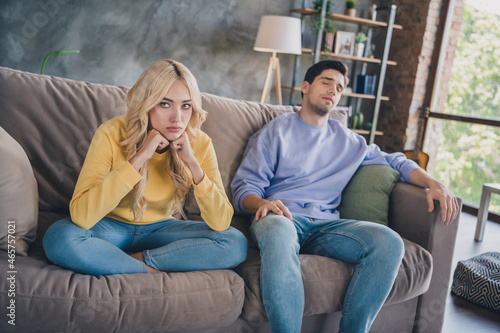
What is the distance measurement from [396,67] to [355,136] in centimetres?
367

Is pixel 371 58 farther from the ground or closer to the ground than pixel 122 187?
farther from the ground

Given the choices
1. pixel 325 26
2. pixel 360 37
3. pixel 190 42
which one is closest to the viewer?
pixel 190 42

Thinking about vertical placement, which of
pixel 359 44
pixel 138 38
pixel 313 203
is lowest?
pixel 313 203

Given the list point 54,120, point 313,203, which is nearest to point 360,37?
point 313,203

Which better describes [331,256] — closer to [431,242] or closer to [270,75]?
[431,242]

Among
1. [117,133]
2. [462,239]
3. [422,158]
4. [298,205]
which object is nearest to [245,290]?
[298,205]

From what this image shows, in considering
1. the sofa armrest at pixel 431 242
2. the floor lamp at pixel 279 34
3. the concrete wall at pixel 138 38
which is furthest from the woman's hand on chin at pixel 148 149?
the floor lamp at pixel 279 34

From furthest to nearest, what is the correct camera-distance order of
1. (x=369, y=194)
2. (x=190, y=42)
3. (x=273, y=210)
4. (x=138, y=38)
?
(x=190, y=42), (x=138, y=38), (x=369, y=194), (x=273, y=210)

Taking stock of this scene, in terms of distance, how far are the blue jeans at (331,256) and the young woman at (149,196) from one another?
12 centimetres

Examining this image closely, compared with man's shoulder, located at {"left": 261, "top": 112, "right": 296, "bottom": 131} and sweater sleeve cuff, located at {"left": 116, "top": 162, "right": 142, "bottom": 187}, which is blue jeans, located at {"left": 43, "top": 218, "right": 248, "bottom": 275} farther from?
man's shoulder, located at {"left": 261, "top": 112, "right": 296, "bottom": 131}

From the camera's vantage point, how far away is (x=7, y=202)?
4.31ft

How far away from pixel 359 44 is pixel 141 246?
4.25m

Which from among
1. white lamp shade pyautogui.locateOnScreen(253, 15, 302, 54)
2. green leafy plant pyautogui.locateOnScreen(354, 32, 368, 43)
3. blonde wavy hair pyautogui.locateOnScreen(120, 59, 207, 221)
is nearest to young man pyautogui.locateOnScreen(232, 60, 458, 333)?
blonde wavy hair pyautogui.locateOnScreen(120, 59, 207, 221)

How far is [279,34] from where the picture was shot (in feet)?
14.8
